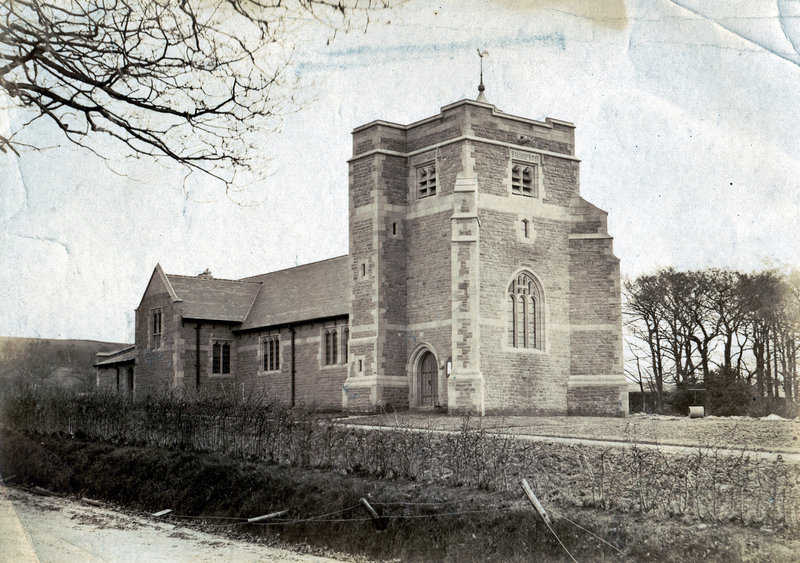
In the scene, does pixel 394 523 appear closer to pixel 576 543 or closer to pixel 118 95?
pixel 576 543

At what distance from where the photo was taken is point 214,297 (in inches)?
1785

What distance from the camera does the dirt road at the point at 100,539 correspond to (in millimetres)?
15097

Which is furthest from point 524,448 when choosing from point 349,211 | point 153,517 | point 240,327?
point 240,327

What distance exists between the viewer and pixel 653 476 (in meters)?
16.1

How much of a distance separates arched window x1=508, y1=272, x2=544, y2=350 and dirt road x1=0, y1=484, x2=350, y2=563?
15.7 m

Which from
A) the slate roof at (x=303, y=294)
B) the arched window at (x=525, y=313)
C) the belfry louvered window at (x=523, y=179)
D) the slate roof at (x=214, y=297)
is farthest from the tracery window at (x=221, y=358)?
the belfry louvered window at (x=523, y=179)

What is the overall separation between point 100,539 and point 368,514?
4.86m

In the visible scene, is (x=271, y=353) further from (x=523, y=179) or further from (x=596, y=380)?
(x=596, y=380)

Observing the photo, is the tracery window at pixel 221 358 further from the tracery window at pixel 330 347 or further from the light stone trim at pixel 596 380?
the light stone trim at pixel 596 380

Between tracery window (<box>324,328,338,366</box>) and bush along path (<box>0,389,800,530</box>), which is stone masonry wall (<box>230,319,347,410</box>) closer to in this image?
tracery window (<box>324,328,338,366</box>)

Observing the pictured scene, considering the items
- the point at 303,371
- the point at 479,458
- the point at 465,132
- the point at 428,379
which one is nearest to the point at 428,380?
the point at 428,379

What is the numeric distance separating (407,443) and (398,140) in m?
16.2

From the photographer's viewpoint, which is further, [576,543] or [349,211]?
[349,211]

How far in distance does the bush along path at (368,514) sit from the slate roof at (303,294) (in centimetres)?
1426
